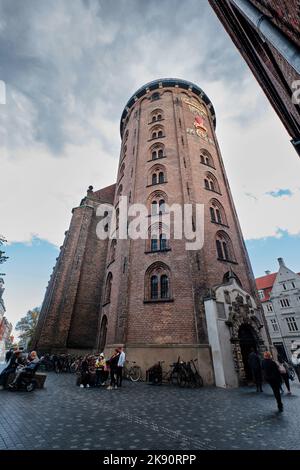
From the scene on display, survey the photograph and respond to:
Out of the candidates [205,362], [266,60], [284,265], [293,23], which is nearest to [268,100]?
[266,60]

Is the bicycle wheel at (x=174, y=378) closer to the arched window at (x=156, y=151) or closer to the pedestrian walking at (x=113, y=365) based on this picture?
the pedestrian walking at (x=113, y=365)

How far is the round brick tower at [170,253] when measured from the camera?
1320 centimetres

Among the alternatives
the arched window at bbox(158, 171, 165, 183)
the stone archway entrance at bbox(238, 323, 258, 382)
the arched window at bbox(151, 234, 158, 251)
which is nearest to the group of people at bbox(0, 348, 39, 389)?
the arched window at bbox(151, 234, 158, 251)

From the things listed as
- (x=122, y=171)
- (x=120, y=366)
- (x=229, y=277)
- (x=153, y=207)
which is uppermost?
(x=122, y=171)

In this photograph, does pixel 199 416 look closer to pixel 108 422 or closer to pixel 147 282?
pixel 108 422

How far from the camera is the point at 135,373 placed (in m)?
12.6

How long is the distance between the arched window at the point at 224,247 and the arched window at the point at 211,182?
14.4 feet

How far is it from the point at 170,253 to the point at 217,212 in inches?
240

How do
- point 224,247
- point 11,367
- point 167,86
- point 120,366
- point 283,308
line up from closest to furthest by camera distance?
point 11,367 → point 120,366 → point 224,247 → point 167,86 → point 283,308

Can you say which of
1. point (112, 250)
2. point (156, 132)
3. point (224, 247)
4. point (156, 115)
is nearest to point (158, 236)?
point (224, 247)

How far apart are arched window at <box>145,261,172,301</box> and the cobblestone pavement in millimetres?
6788

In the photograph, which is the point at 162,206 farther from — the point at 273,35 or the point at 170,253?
the point at 273,35

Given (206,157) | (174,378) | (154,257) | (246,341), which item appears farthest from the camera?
(206,157)

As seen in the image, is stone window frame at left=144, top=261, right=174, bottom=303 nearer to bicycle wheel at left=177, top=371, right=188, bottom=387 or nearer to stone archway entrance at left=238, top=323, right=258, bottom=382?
bicycle wheel at left=177, top=371, right=188, bottom=387
